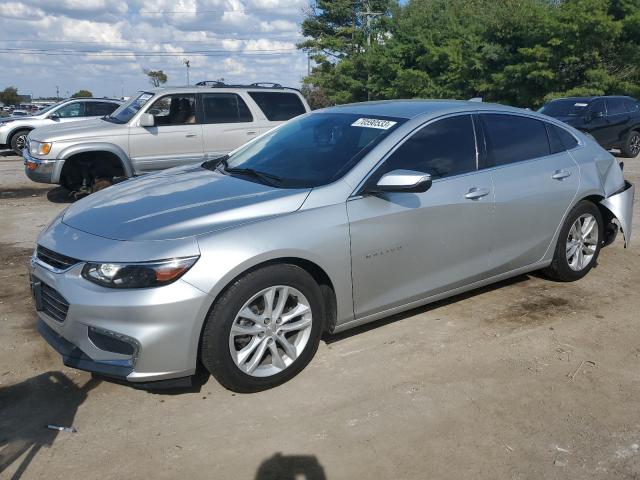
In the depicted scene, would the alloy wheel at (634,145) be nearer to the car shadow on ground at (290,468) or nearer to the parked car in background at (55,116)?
the parked car in background at (55,116)

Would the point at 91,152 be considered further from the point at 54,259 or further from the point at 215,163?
the point at 54,259

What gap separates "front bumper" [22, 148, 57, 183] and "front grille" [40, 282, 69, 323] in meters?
5.74

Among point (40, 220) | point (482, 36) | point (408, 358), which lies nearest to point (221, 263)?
point (408, 358)

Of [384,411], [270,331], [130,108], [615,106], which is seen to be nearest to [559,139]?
[384,411]

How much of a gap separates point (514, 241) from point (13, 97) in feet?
301

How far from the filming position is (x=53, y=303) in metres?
3.35

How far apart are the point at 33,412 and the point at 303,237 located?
1782 millimetres

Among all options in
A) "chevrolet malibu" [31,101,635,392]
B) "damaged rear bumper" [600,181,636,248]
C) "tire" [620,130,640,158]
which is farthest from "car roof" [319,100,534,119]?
"tire" [620,130,640,158]

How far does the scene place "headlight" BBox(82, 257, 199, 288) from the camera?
3064 mm

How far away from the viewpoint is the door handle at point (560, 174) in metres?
4.80

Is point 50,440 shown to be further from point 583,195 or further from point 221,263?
point 583,195

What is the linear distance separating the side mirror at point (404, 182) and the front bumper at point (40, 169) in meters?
6.56

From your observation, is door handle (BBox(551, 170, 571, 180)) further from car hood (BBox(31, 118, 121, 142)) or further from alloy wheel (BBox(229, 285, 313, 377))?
car hood (BBox(31, 118, 121, 142))

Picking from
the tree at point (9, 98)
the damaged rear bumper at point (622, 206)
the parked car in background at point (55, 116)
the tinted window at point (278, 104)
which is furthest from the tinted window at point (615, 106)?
the tree at point (9, 98)
